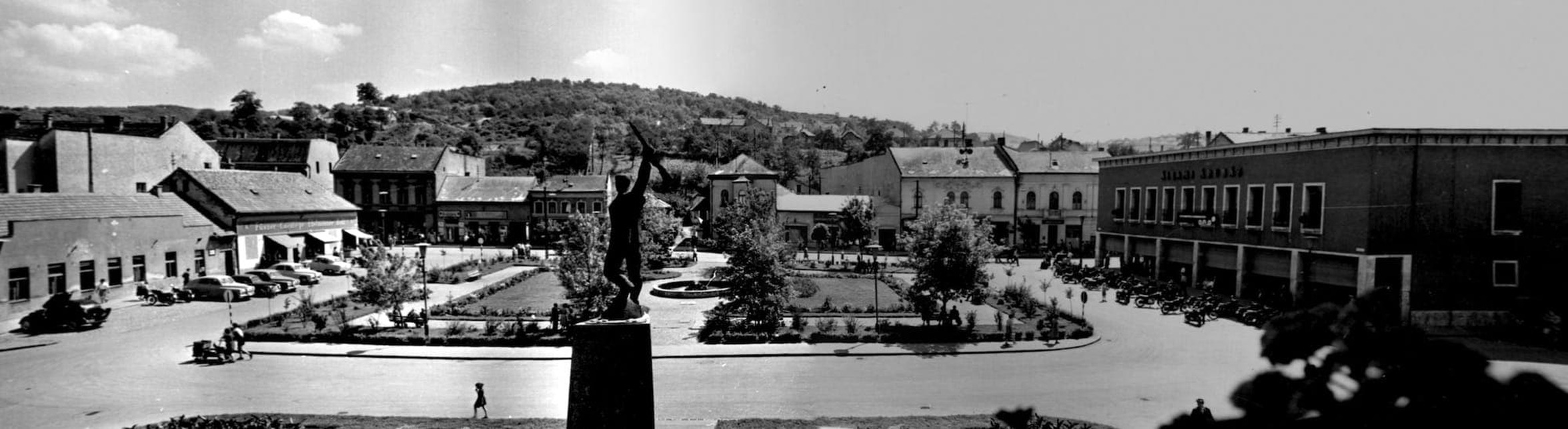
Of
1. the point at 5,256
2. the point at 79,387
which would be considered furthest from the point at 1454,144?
the point at 5,256

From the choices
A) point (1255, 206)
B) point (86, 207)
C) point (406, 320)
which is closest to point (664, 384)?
point (406, 320)

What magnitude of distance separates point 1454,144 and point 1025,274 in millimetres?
20634

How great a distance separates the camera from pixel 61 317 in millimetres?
26078

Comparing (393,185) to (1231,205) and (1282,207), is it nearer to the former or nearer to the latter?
(1231,205)

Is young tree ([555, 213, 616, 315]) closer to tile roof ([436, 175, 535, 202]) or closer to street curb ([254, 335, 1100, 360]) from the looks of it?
street curb ([254, 335, 1100, 360])

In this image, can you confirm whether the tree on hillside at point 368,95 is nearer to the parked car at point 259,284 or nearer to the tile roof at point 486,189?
the tile roof at point 486,189

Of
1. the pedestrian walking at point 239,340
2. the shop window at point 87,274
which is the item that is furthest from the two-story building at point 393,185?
the pedestrian walking at point 239,340

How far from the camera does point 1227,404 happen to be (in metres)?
2.07

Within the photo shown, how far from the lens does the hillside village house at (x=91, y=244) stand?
91.3 feet

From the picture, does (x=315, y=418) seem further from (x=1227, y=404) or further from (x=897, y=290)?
(x=897, y=290)

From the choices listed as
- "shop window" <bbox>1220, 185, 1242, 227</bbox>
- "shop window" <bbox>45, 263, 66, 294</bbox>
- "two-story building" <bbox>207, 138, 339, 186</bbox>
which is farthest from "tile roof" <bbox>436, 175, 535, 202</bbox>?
"shop window" <bbox>1220, 185, 1242, 227</bbox>

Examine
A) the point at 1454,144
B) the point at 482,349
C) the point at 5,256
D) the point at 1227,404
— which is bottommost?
the point at 482,349

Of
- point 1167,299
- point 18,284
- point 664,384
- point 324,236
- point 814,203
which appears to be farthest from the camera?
point 814,203

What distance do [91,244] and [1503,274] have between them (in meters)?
54.3
